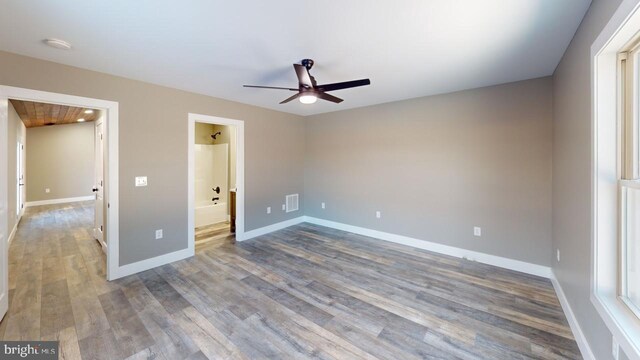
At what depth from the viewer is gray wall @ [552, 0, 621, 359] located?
160cm

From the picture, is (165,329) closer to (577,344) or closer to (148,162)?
(148,162)

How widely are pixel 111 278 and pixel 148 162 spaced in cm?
148

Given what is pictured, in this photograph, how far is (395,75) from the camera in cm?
297

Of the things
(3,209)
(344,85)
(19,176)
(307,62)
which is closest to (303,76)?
(307,62)

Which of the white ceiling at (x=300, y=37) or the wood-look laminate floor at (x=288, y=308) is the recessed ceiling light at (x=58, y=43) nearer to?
the white ceiling at (x=300, y=37)

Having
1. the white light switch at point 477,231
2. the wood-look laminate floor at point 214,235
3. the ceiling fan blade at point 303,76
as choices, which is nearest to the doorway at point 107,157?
the wood-look laminate floor at point 214,235

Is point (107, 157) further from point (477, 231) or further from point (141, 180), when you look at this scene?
point (477, 231)

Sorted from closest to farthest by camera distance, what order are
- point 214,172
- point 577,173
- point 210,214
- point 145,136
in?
point 577,173 → point 145,136 → point 210,214 → point 214,172

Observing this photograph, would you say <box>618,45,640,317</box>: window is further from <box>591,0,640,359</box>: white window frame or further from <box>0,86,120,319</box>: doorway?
<box>0,86,120,319</box>: doorway

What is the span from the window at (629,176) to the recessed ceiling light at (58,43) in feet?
13.5

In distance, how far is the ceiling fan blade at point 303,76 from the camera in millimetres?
2212

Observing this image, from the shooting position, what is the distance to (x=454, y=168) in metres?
3.65

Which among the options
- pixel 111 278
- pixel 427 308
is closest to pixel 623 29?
pixel 427 308

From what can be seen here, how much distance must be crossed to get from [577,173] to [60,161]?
1208 centimetres
